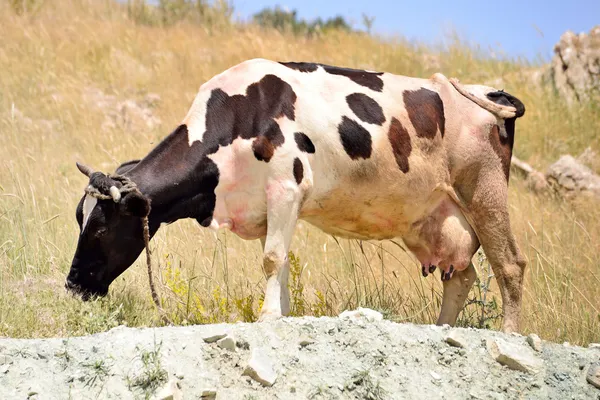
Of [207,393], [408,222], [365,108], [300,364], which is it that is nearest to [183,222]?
[408,222]

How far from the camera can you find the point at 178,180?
5.79 metres

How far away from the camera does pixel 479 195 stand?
6.76 m

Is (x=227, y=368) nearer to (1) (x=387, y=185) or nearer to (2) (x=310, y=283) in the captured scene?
(1) (x=387, y=185)

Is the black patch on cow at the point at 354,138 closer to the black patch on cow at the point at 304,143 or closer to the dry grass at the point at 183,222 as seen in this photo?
the black patch on cow at the point at 304,143

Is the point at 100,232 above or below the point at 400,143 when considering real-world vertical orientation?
below

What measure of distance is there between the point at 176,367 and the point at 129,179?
1544 mm

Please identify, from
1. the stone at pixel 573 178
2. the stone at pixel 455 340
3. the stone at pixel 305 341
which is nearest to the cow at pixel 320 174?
the stone at pixel 305 341

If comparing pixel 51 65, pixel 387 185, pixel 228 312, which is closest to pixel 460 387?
pixel 387 185

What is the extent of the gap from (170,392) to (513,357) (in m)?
2.00

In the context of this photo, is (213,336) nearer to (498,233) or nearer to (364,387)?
(364,387)

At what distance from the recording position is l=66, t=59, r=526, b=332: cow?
576 cm

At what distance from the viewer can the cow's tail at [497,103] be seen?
686 cm

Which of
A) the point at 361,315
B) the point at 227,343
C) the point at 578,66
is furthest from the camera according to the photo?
the point at 578,66

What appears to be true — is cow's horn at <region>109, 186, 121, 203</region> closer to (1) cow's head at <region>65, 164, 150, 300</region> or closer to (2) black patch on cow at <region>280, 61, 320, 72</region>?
(1) cow's head at <region>65, 164, 150, 300</region>
